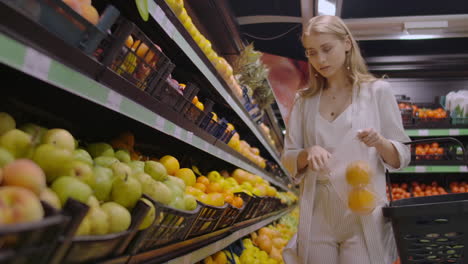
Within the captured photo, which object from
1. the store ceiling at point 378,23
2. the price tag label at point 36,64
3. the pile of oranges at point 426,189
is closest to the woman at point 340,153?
the price tag label at point 36,64

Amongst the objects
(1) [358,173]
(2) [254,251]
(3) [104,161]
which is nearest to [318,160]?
(1) [358,173]

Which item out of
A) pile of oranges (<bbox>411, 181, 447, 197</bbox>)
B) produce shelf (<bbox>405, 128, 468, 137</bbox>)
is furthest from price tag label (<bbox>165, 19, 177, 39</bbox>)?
pile of oranges (<bbox>411, 181, 447, 197</bbox>)

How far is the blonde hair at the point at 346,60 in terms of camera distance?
1966mm

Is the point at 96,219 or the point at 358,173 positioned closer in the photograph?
the point at 96,219

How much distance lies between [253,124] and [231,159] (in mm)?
884

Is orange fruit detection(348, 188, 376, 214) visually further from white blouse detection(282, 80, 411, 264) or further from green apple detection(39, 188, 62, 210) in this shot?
green apple detection(39, 188, 62, 210)

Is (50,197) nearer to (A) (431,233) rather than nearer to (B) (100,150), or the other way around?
(B) (100,150)

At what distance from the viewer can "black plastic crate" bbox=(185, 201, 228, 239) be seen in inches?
58.3

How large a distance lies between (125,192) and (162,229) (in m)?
0.20

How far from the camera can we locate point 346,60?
2.12 metres

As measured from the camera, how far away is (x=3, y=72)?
3.23ft

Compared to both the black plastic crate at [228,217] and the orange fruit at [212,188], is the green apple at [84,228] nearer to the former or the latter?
the black plastic crate at [228,217]

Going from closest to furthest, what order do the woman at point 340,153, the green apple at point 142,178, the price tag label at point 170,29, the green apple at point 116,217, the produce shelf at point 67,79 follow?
the produce shelf at point 67,79
the green apple at point 116,217
the green apple at point 142,178
the price tag label at point 170,29
the woman at point 340,153

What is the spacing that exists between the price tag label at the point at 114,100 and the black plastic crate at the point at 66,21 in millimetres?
142
